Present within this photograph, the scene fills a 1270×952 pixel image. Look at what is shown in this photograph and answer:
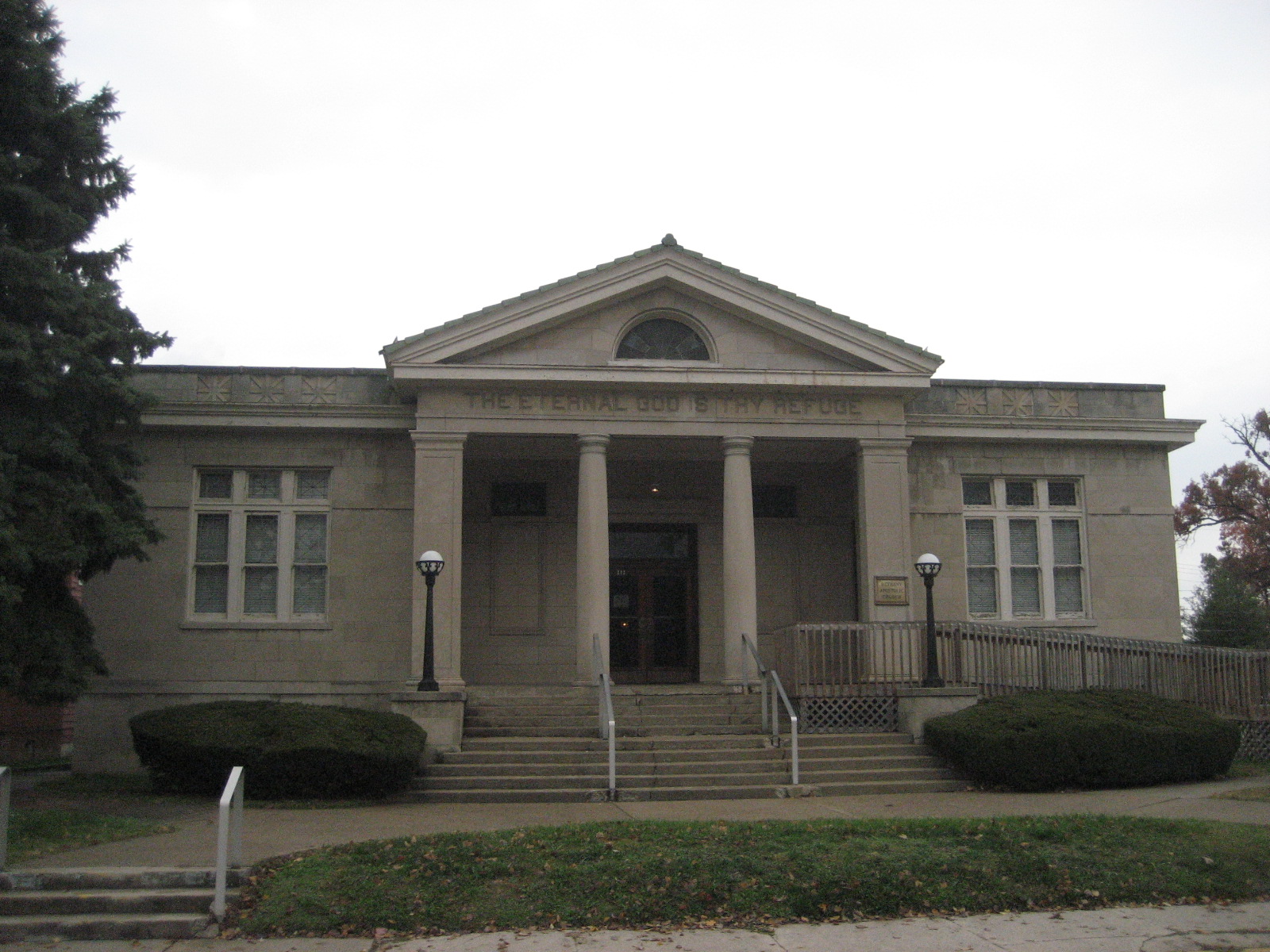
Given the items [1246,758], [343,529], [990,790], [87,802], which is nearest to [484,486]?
[343,529]

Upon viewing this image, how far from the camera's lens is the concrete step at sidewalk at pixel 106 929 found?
8.68 meters

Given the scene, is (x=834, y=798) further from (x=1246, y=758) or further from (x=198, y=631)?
(x=198, y=631)

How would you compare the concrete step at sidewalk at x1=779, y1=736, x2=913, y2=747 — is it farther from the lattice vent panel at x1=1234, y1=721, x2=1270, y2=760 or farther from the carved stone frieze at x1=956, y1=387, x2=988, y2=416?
the carved stone frieze at x1=956, y1=387, x2=988, y2=416

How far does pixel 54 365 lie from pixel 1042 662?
47.1 feet

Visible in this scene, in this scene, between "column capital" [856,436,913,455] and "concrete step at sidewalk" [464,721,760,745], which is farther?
"column capital" [856,436,913,455]

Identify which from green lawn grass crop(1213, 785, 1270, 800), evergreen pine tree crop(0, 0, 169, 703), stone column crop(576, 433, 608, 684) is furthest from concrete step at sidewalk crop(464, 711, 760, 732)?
green lawn grass crop(1213, 785, 1270, 800)

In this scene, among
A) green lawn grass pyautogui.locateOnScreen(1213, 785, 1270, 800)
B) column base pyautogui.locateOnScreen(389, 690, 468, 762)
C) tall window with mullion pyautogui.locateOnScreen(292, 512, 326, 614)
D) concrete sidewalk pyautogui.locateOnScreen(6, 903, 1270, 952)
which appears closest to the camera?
concrete sidewalk pyautogui.locateOnScreen(6, 903, 1270, 952)

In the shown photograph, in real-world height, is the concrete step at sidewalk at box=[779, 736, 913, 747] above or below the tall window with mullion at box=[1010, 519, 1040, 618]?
below

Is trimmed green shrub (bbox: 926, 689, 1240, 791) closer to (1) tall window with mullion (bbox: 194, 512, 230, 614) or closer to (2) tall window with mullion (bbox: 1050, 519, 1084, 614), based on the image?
(2) tall window with mullion (bbox: 1050, 519, 1084, 614)

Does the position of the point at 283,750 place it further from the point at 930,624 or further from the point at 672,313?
the point at 672,313

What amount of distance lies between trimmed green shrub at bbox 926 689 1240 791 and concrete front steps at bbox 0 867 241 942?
31.3ft

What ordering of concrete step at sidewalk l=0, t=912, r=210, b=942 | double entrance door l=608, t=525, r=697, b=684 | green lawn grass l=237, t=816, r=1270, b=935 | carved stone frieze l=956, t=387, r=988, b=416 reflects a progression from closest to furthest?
concrete step at sidewalk l=0, t=912, r=210, b=942
green lawn grass l=237, t=816, r=1270, b=935
carved stone frieze l=956, t=387, r=988, b=416
double entrance door l=608, t=525, r=697, b=684

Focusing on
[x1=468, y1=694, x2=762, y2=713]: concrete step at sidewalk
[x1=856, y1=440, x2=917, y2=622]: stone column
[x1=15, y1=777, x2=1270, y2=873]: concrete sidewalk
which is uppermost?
[x1=856, y1=440, x2=917, y2=622]: stone column

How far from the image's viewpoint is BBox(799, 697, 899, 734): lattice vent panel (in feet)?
56.9
